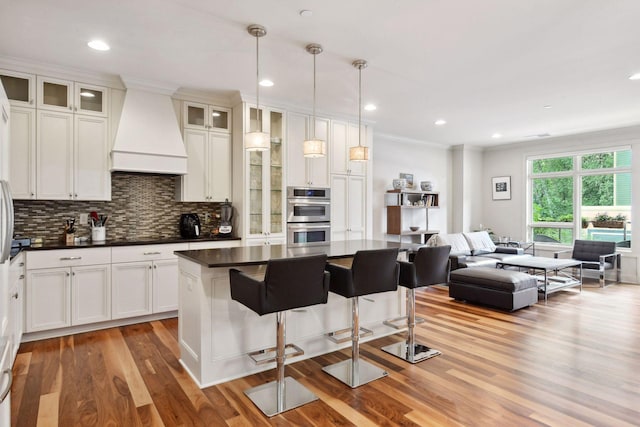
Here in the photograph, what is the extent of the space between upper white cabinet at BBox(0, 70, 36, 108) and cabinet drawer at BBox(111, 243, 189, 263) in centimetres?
171

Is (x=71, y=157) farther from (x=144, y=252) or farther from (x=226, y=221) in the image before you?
(x=226, y=221)

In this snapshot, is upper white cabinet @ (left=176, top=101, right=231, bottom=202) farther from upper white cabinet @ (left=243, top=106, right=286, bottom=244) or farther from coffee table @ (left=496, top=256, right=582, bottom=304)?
coffee table @ (left=496, top=256, right=582, bottom=304)

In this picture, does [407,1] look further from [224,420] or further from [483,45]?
[224,420]

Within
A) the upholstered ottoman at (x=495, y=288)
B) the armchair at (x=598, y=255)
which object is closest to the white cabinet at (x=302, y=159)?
the upholstered ottoman at (x=495, y=288)

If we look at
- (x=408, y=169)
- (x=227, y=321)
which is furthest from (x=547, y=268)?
(x=227, y=321)

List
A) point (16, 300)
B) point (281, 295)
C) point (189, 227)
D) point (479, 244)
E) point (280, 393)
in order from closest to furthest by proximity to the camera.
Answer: point (281, 295) → point (280, 393) → point (16, 300) → point (189, 227) → point (479, 244)

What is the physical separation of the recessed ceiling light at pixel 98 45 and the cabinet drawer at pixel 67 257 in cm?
197

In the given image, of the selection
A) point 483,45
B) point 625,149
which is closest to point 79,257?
point 483,45

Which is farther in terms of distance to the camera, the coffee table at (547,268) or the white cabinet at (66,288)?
the coffee table at (547,268)

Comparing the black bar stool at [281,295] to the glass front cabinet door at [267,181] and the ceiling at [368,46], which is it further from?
the glass front cabinet door at [267,181]

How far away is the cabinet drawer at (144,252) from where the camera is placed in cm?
406

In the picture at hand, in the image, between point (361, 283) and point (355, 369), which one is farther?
point (355, 369)

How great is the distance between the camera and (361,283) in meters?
2.82

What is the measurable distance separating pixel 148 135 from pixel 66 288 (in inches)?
72.0
